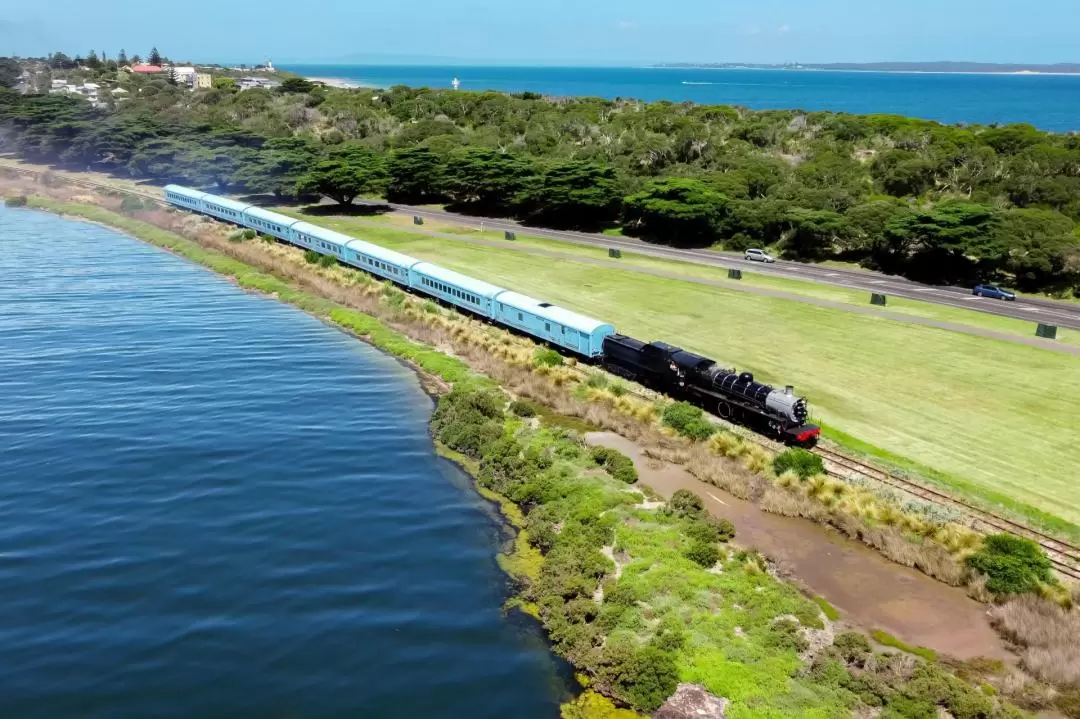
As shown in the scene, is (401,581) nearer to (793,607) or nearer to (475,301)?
(793,607)

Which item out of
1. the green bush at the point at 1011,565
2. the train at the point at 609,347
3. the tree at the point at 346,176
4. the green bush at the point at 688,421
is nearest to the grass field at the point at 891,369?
the train at the point at 609,347

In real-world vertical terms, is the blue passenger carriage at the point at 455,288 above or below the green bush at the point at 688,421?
above

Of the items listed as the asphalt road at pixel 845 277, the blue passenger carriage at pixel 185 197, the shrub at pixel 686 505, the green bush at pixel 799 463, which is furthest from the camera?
the blue passenger carriage at pixel 185 197

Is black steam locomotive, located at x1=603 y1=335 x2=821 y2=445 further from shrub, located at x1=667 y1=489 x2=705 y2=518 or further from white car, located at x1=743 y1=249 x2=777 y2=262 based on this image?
white car, located at x1=743 y1=249 x2=777 y2=262

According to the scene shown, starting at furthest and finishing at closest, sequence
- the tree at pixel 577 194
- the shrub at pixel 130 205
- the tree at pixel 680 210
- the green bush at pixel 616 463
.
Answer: the shrub at pixel 130 205
the tree at pixel 577 194
the tree at pixel 680 210
the green bush at pixel 616 463

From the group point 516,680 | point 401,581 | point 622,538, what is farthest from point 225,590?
point 622,538

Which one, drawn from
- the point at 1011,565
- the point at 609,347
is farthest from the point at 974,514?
the point at 609,347

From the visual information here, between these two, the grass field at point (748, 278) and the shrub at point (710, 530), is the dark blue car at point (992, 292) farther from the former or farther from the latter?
the shrub at point (710, 530)
